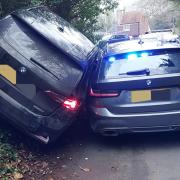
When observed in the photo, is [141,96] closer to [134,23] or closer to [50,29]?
[50,29]

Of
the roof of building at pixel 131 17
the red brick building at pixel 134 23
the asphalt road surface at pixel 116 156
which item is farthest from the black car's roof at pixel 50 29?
the roof of building at pixel 131 17

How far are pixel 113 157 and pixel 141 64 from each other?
Result: 4.81ft

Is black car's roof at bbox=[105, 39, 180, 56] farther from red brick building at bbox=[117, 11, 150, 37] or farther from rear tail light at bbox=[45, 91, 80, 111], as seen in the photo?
red brick building at bbox=[117, 11, 150, 37]

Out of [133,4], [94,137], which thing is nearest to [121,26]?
[133,4]

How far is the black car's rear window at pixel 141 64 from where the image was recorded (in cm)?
646

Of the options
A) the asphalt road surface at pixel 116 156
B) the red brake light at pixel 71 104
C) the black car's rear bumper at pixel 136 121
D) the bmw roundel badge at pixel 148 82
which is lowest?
the asphalt road surface at pixel 116 156

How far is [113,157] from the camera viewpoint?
650 centimetres

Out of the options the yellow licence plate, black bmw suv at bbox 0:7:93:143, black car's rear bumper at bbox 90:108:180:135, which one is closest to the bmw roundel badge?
the yellow licence plate

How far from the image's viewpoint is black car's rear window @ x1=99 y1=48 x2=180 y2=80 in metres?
6.46

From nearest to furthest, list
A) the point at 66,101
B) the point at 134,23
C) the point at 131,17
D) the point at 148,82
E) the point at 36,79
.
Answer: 1. the point at 36,79
2. the point at 66,101
3. the point at 148,82
4. the point at 134,23
5. the point at 131,17

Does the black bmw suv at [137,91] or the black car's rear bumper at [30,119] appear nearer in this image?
the black car's rear bumper at [30,119]

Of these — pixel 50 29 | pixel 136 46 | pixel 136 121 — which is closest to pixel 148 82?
pixel 136 121

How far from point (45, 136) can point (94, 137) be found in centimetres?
183

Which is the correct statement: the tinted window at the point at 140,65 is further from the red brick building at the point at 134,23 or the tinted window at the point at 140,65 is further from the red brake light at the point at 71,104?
the red brick building at the point at 134,23
